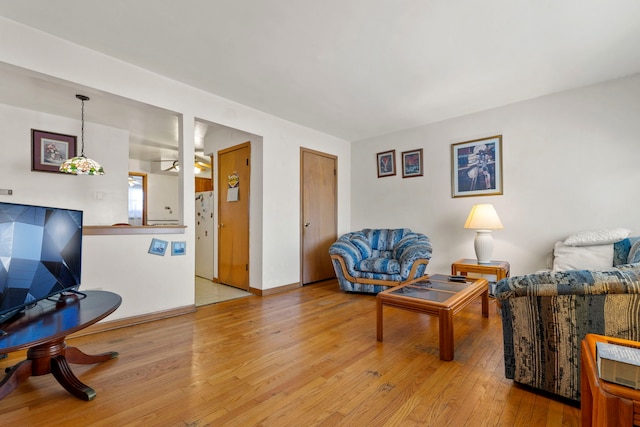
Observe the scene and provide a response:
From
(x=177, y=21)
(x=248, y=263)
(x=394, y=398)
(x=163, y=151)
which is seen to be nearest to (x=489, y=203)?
(x=394, y=398)

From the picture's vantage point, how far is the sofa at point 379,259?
3527mm

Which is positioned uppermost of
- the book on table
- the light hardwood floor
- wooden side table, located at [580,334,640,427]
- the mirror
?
the mirror

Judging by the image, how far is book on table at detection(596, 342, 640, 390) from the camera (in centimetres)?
82

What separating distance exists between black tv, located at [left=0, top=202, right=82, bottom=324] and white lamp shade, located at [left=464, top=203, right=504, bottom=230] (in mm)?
3721

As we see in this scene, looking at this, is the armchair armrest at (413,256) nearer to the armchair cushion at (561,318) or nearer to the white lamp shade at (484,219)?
the white lamp shade at (484,219)

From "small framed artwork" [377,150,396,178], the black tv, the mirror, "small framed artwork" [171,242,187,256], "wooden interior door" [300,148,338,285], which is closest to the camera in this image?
the black tv

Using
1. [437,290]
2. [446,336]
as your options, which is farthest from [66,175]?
[446,336]

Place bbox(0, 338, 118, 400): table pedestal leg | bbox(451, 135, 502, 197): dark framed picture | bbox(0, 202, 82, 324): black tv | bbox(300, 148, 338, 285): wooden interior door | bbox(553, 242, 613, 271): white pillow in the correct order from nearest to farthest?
bbox(0, 202, 82, 324): black tv
bbox(0, 338, 118, 400): table pedestal leg
bbox(553, 242, 613, 271): white pillow
bbox(451, 135, 502, 197): dark framed picture
bbox(300, 148, 338, 285): wooden interior door

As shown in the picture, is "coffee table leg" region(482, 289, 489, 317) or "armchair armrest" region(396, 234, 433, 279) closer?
"coffee table leg" region(482, 289, 489, 317)

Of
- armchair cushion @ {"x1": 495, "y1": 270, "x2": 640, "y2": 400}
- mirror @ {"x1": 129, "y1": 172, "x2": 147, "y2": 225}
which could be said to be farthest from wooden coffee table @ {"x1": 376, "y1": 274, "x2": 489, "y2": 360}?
mirror @ {"x1": 129, "y1": 172, "x2": 147, "y2": 225}

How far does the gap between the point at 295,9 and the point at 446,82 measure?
184 cm

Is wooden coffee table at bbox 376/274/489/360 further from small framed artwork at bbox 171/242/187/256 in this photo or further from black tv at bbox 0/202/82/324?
black tv at bbox 0/202/82/324

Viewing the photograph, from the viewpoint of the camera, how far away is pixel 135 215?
6.54 meters

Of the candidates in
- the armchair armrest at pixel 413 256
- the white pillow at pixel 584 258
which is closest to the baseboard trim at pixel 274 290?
the armchair armrest at pixel 413 256
